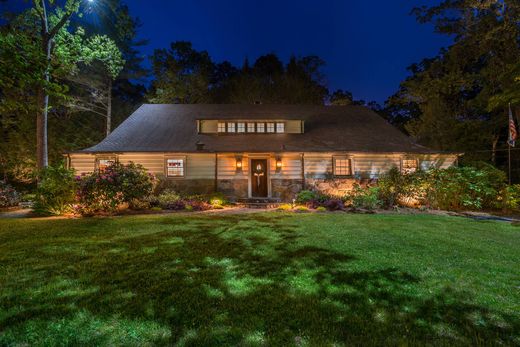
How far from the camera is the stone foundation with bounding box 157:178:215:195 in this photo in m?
14.0

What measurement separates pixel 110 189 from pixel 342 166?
1142cm

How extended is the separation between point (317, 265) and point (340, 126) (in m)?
14.1

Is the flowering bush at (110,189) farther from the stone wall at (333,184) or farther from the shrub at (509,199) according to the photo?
the shrub at (509,199)

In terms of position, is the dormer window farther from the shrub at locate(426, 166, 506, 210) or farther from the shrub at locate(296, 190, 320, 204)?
the shrub at locate(426, 166, 506, 210)

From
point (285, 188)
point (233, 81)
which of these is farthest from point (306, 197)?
point (233, 81)

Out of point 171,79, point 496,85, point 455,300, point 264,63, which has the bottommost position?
point 455,300

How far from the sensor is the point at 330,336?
2.30 m

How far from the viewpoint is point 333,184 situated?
1380cm

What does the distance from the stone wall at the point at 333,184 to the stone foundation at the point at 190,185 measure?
5383 mm

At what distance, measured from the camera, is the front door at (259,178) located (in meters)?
14.6

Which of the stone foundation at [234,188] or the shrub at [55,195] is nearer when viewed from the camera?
the shrub at [55,195]

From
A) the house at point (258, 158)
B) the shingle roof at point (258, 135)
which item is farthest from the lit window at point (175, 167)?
the shingle roof at point (258, 135)

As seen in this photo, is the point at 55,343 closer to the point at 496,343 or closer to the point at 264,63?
the point at 496,343

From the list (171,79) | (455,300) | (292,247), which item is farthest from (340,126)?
(171,79)
